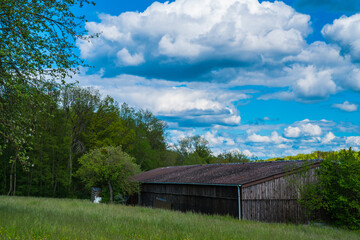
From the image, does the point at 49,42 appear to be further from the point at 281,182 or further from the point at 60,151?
the point at 60,151

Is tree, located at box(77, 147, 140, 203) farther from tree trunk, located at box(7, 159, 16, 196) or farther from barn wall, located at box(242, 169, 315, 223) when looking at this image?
barn wall, located at box(242, 169, 315, 223)

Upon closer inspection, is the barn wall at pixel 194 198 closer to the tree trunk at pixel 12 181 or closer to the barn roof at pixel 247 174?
the barn roof at pixel 247 174

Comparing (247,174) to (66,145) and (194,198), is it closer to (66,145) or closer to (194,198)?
(194,198)

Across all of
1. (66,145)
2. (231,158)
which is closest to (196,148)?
(231,158)

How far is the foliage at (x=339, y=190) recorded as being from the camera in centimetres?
2725

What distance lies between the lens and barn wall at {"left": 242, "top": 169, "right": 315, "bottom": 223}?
27109 mm

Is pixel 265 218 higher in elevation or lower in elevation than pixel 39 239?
lower

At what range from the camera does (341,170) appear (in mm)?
28172

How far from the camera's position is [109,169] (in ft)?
133

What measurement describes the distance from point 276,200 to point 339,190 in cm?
524

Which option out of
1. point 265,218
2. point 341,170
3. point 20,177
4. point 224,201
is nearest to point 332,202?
point 341,170

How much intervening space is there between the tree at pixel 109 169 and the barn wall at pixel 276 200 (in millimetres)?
18372

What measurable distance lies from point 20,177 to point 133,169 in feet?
71.4

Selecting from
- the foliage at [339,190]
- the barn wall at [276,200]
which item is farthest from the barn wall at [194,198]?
the foliage at [339,190]
